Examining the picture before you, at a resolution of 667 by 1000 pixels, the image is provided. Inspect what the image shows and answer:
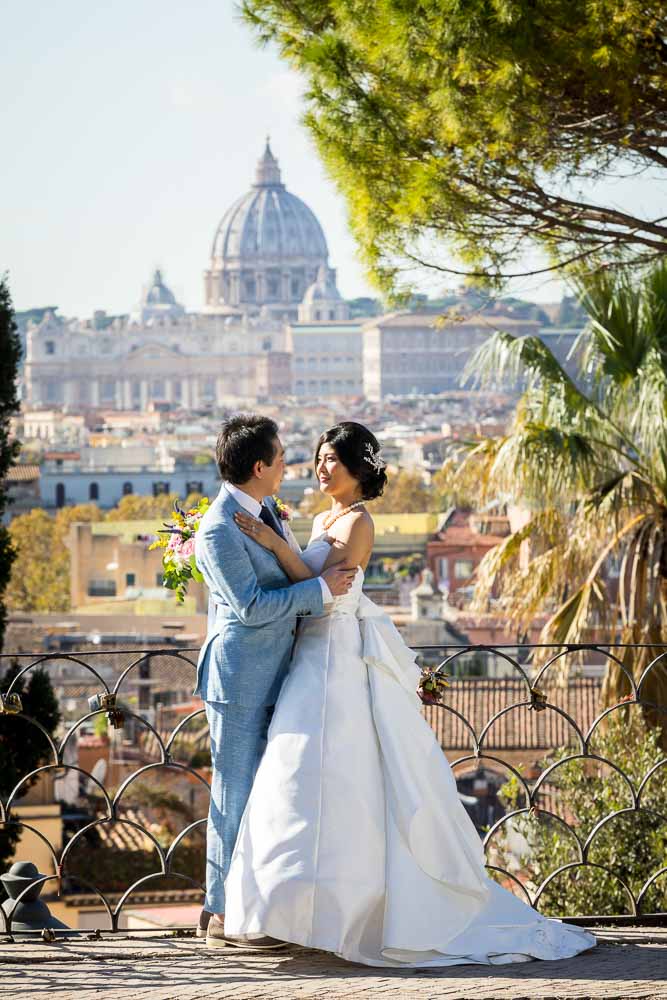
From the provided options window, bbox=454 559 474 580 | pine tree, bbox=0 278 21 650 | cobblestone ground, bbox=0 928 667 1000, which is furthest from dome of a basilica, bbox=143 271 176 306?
cobblestone ground, bbox=0 928 667 1000

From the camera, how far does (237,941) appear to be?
2805 mm

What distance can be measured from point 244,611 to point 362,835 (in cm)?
42

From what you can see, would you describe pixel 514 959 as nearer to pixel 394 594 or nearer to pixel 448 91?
pixel 448 91

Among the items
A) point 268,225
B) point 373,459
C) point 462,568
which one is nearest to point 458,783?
point 373,459

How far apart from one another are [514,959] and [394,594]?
33.0 m

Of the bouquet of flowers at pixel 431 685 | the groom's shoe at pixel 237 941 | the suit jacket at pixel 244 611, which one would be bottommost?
the groom's shoe at pixel 237 941

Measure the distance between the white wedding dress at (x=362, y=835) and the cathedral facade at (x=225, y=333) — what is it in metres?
116

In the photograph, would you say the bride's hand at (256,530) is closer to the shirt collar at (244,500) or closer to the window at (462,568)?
the shirt collar at (244,500)

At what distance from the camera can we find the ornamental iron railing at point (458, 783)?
3.27 metres

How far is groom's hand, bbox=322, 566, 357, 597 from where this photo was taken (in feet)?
9.11

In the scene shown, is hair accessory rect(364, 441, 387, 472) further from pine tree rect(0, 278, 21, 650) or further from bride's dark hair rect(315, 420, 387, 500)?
pine tree rect(0, 278, 21, 650)

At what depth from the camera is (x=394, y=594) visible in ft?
117

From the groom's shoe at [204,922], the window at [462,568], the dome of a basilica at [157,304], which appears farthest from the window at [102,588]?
the dome of a basilica at [157,304]

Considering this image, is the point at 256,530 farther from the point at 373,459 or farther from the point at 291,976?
the point at 291,976
